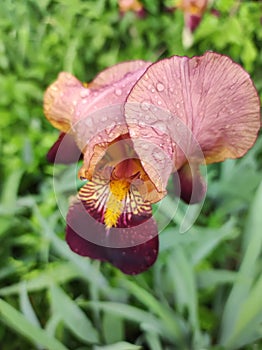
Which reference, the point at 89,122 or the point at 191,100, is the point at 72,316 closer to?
the point at 89,122

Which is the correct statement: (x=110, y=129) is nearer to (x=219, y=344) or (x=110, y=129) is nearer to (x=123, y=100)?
(x=123, y=100)

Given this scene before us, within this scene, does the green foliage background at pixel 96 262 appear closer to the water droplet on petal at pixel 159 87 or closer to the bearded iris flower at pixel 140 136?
the bearded iris flower at pixel 140 136

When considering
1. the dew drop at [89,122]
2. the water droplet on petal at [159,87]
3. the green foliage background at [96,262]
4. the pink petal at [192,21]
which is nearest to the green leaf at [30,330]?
the green foliage background at [96,262]

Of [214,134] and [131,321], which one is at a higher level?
[214,134]

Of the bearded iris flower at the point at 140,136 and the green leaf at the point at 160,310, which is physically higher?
the bearded iris flower at the point at 140,136

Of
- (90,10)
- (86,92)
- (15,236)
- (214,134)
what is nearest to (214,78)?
(214,134)

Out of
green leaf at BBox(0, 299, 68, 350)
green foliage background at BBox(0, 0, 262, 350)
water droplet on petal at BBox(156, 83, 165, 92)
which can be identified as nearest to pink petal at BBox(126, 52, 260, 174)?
water droplet on petal at BBox(156, 83, 165, 92)
